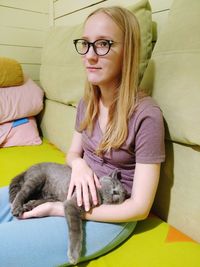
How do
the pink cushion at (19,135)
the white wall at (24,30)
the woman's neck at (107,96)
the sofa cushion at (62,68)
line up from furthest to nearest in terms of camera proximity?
the white wall at (24,30)
the pink cushion at (19,135)
the sofa cushion at (62,68)
the woman's neck at (107,96)

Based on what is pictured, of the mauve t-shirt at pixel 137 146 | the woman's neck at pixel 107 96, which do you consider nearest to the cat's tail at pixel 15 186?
the mauve t-shirt at pixel 137 146

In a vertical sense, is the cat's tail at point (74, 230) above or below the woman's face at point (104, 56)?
below

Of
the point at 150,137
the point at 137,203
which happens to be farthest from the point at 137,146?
the point at 137,203

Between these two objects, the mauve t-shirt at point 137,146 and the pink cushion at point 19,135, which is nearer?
the mauve t-shirt at point 137,146

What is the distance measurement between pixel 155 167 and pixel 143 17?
1.85ft

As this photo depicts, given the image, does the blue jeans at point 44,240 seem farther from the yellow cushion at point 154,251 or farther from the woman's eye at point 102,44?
the woman's eye at point 102,44

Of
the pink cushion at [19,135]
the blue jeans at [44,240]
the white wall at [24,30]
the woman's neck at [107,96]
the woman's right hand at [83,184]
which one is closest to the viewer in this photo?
the blue jeans at [44,240]

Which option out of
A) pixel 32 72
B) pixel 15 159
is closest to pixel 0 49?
pixel 32 72

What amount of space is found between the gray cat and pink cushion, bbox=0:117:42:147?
708mm

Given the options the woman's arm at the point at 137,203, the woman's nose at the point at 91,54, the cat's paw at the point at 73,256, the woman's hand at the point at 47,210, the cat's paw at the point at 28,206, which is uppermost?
the woman's nose at the point at 91,54

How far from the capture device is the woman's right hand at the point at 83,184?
80 centimetres

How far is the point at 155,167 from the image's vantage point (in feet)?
2.57

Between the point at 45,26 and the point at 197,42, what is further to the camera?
the point at 45,26

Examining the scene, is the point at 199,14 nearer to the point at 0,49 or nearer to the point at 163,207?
the point at 163,207
